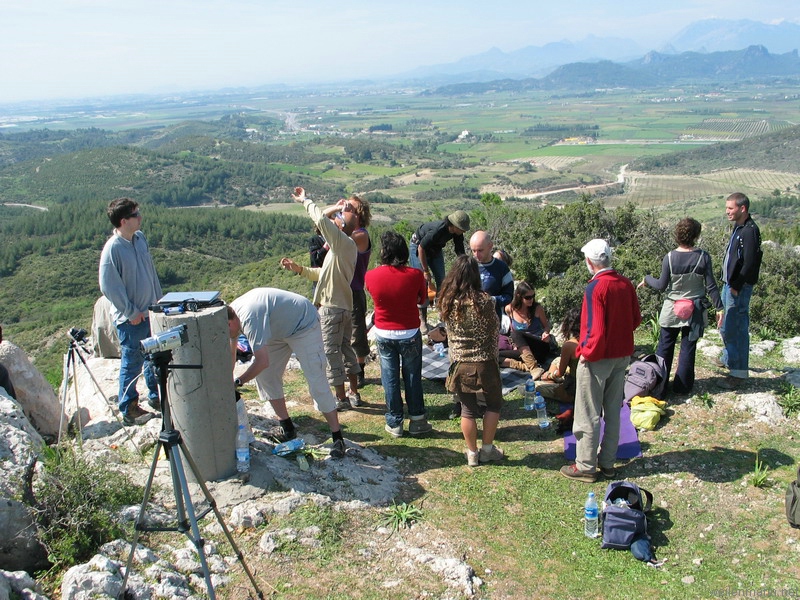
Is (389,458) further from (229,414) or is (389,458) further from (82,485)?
(82,485)

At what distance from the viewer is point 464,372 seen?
459 centimetres

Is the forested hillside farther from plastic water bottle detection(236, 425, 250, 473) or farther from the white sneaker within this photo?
the white sneaker

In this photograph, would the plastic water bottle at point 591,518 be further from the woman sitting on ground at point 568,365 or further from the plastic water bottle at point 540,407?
the woman sitting on ground at point 568,365

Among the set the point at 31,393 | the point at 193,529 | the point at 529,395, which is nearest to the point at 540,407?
the point at 529,395

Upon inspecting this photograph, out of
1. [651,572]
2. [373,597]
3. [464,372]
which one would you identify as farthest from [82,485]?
[651,572]

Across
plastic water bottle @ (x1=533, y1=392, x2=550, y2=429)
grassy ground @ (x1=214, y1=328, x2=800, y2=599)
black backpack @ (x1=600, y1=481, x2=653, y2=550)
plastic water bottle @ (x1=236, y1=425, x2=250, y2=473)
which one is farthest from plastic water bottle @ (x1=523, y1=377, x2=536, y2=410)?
plastic water bottle @ (x1=236, y1=425, x2=250, y2=473)

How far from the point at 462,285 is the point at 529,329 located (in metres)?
2.80

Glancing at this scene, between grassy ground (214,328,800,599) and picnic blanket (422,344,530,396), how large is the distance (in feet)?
3.16

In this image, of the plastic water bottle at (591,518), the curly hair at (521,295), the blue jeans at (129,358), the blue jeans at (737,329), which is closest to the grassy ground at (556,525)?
the plastic water bottle at (591,518)

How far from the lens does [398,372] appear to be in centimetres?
527

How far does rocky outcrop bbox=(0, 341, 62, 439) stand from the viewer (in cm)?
494

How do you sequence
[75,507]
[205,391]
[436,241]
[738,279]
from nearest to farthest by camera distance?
[75,507] → [205,391] → [738,279] → [436,241]

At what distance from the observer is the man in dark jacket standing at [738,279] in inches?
209

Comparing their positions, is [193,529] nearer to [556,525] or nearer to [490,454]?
[556,525]
